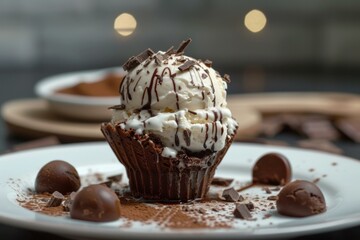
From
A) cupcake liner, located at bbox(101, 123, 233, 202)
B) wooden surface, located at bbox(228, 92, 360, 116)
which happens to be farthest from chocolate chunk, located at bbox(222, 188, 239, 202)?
wooden surface, located at bbox(228, 92, 360, 116)

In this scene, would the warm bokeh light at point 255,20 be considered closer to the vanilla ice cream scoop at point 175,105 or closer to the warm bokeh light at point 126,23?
the warm bokeh light at point 126,23

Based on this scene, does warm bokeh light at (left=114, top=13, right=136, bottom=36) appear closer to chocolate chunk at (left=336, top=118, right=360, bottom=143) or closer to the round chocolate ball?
chocolate chunk at (left=336, top=118, right=360, bottom=143)

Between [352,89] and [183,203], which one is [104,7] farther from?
[183,203]

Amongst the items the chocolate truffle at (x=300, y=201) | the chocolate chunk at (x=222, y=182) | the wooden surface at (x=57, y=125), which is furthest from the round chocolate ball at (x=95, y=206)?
the wooden surface at (x=57, y=125)

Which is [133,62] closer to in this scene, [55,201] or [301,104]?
[55,201]

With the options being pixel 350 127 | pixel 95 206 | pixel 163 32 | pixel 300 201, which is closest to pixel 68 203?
pixel 95 206
